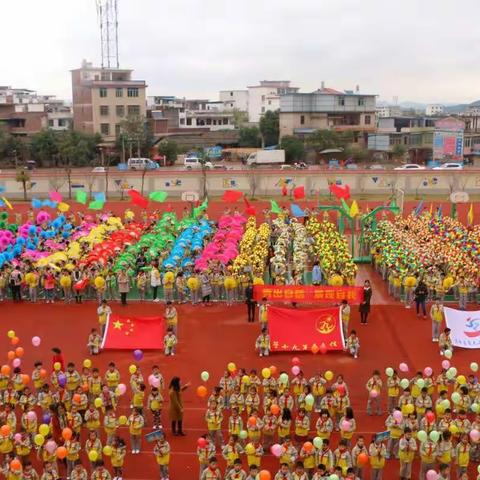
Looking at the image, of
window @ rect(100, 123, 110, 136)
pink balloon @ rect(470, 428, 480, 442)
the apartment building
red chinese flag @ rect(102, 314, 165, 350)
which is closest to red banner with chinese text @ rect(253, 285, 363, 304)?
red chinese flag @ rect(102, 314, 165, 350)

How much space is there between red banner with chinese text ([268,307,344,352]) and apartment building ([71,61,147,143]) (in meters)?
42.2

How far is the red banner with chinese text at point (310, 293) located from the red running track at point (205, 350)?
835 mm

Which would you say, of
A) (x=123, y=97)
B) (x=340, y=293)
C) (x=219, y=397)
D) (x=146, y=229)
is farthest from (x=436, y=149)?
(x=219, y=397)

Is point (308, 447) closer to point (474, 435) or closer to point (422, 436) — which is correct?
point (422, 436)

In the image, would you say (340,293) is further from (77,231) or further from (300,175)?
(300,175)

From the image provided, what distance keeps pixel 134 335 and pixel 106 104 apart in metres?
44.4

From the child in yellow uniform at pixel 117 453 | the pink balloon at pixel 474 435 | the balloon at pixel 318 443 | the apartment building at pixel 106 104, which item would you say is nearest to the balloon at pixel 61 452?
the child in yellow uniform at pixel 117 453

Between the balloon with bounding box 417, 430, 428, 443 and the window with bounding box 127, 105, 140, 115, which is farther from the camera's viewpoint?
the window with bounding box 127, 105, 140, 115

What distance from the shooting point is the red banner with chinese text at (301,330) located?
517 inches

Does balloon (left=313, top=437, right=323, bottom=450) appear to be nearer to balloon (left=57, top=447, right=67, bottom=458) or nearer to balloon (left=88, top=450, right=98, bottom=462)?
balloon (left=88, top=450, right=98, bottom=462)

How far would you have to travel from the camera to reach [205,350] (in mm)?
13727

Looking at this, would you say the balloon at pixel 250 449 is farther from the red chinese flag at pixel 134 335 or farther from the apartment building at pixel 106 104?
the apartment building at pixel 106 104

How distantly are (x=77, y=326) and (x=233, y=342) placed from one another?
3.86 meters

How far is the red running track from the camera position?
10.2m
